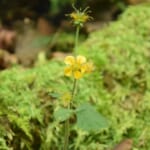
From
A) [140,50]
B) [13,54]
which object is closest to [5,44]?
[13,54]

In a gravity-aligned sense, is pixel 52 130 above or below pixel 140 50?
below

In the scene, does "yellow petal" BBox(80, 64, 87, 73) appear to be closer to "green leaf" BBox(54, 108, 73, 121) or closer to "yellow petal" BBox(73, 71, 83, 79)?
"yellow petal" BBox(73, 71, 83, 79)

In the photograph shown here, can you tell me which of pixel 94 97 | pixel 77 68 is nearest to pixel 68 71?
pixel 77 68

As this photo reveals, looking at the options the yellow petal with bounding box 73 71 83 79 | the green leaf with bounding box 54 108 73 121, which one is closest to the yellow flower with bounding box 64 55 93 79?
the yellow petal with bounding box 73 71 83 79

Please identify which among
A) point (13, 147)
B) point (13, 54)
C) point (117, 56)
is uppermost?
point (117, 56)

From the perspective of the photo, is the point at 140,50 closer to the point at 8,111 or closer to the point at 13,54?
the point at 8,111
